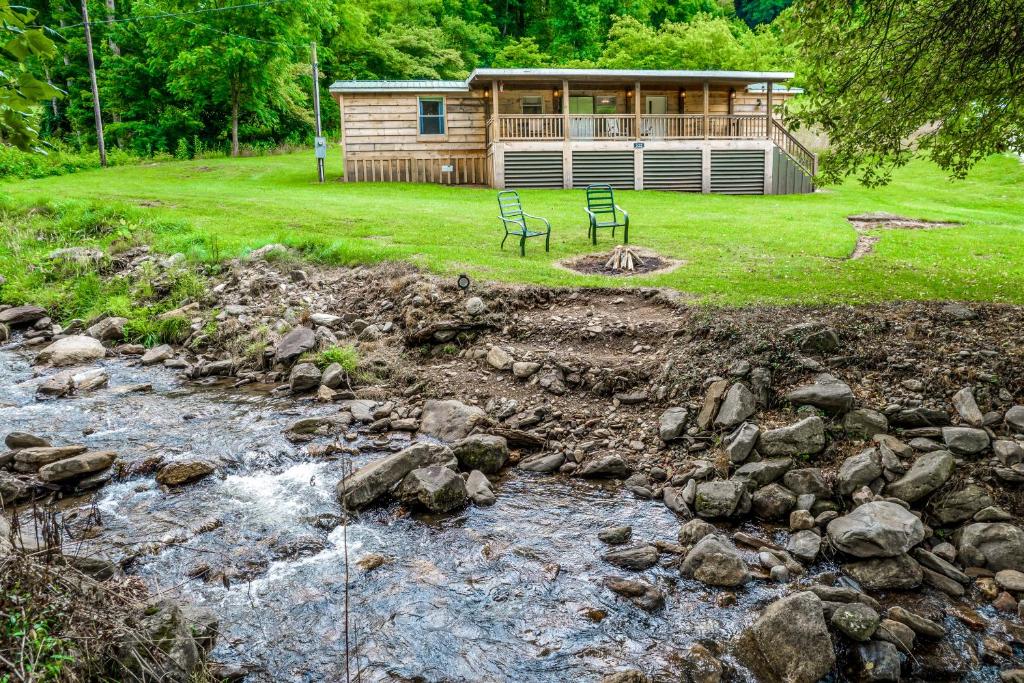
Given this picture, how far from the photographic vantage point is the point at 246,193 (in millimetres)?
21266

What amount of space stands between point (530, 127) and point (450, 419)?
19.1 meters

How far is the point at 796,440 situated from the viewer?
264 inches

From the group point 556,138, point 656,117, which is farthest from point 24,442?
point 656,117

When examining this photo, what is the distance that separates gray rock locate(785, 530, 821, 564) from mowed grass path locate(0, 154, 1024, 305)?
442 centimetres

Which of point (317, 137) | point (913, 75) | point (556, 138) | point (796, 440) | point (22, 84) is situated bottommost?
point (796, 440)

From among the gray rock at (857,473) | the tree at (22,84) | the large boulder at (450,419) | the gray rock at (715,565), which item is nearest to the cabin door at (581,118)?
the large boulder at (450,419)

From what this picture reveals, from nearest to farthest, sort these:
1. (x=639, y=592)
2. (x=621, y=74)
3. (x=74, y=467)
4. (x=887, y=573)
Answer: (x=639, y=592), (x=887, y=573), (x=74, y=467), (x=621, y=74)

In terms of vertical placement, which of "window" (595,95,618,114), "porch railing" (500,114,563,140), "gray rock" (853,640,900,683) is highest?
"window" (595,95,618,114)

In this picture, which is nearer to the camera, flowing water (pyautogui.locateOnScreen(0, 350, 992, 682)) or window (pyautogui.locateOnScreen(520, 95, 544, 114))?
flowing water (pyautogui.locateOnScreen(0, 350, 992, 682))

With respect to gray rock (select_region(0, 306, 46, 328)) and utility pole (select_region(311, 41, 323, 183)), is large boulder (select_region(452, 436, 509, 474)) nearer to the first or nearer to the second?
gray rock (select_region(0, 306, 46, 328))

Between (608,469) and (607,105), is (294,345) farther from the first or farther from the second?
(607,105)

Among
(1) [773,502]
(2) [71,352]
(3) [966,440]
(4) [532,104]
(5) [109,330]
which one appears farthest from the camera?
(4) [532,104]

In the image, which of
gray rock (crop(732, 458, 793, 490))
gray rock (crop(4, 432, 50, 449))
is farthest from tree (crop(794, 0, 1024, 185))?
gray rock (crop(4, 432, 50, 449))

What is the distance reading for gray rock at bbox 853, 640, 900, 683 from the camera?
13.9ft
